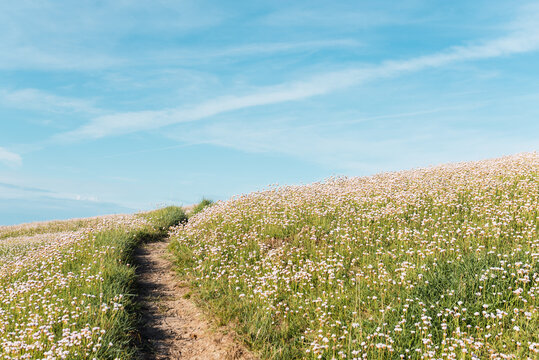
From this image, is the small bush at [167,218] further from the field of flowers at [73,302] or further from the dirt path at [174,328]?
the dirt path at [174,328]

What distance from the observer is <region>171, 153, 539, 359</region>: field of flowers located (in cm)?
629

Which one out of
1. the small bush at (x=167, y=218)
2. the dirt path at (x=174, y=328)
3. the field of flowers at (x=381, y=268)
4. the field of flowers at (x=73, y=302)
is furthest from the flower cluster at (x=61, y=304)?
the small bush at (x=167, y=218)

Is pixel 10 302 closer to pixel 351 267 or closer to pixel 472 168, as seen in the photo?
pixel 351 267

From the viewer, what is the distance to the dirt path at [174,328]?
285 inches

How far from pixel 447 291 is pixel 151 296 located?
22.2ft

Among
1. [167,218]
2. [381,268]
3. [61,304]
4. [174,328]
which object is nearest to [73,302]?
[61,304]

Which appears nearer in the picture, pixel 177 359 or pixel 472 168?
pixel 177 359

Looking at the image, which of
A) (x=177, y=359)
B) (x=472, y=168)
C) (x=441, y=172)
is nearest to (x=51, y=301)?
(x=177, y=359)

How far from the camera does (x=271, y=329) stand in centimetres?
734

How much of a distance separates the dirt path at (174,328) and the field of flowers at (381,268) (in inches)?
14.0

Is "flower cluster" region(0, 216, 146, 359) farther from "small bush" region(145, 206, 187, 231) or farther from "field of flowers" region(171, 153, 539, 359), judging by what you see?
"small bush" region(145, 206, 187, 231)

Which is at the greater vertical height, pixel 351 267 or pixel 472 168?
pixel 472 168

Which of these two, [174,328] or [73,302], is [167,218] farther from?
[73,302]

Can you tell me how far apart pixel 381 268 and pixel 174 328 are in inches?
177
